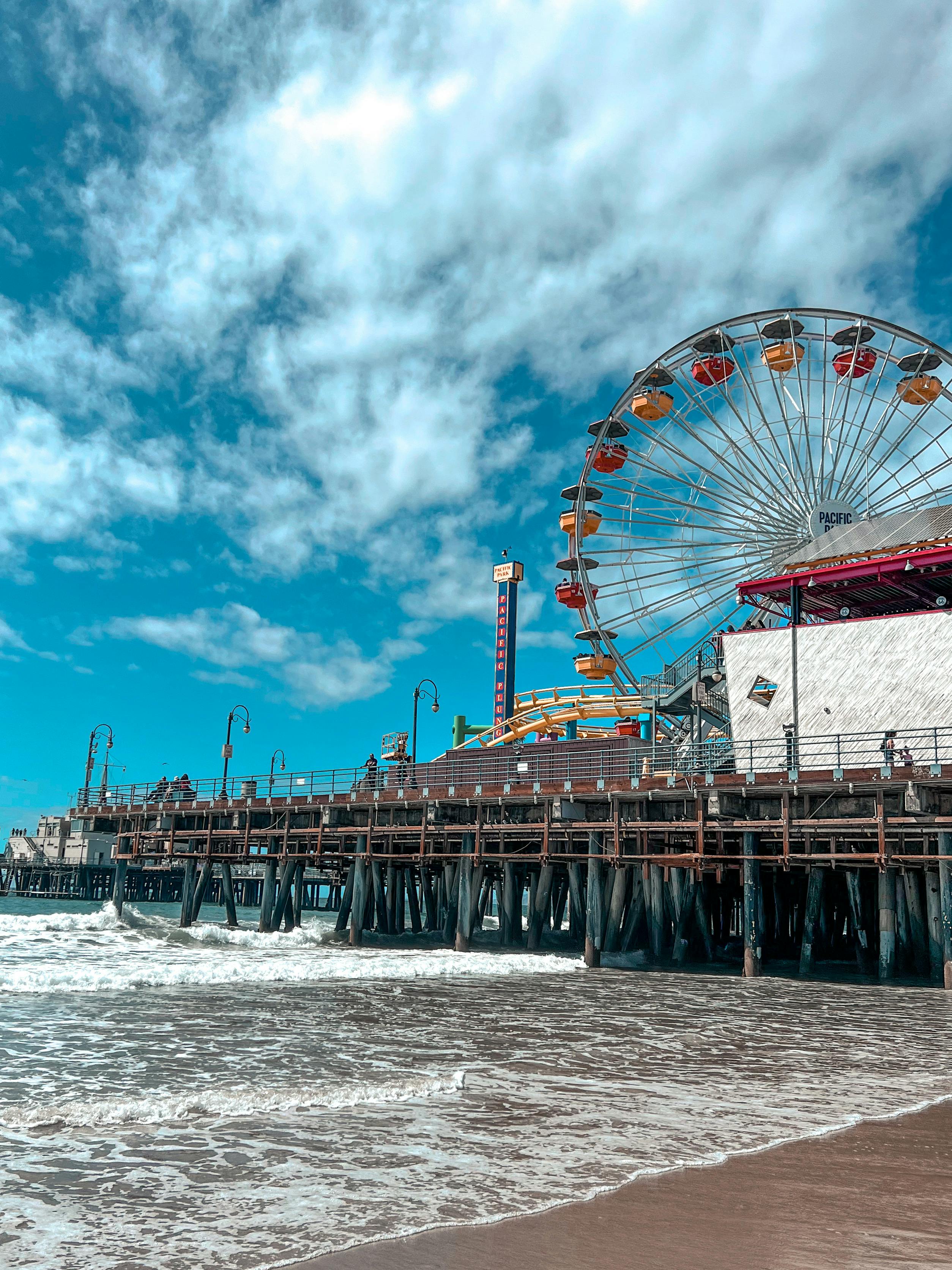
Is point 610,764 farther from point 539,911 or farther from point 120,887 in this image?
point 120,887

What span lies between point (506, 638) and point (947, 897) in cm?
4669

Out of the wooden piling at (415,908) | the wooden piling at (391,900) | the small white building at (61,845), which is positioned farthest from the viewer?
the small white building at (61,845)

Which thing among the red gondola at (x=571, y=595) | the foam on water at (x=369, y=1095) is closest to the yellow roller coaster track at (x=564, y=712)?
the red gondola at (x=571, y=595)

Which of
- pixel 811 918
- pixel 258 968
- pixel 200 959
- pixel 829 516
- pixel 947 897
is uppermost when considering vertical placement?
pixel 829 516

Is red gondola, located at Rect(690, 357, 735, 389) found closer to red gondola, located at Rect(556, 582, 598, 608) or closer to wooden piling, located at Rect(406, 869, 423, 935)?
red gondola, located at Rect(556, 582, 598, 608)

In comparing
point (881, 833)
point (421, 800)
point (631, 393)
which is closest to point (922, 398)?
point (631, 393)

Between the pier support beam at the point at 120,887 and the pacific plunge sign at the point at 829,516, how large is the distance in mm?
30875

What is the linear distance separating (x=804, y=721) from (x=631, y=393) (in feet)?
55.0

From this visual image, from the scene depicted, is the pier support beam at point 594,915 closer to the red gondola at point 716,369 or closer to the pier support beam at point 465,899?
the pier support beam at point 465,899

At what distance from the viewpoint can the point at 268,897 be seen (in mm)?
34219

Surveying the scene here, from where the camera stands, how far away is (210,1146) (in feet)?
25.1

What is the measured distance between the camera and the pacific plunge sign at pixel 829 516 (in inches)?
1457

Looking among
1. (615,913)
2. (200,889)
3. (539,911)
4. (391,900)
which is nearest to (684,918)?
(615,913)

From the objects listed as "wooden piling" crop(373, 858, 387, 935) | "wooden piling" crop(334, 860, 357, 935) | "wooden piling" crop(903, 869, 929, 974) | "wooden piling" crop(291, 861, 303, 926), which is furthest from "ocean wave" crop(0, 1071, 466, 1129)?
"wooden piling" crop(291, 861, 303, 926)
